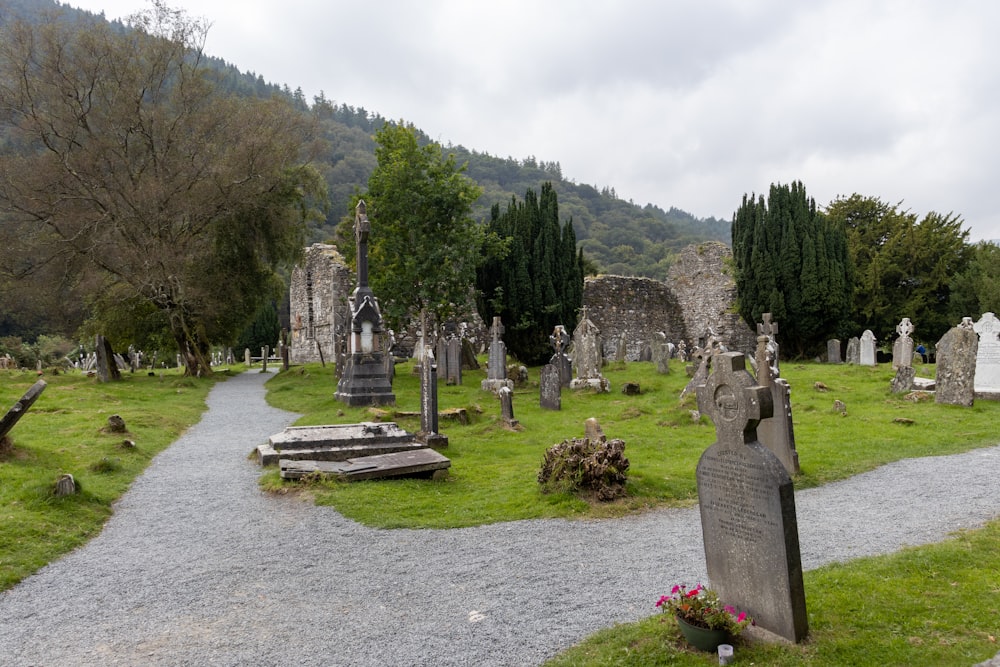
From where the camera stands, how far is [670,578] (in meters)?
4.48

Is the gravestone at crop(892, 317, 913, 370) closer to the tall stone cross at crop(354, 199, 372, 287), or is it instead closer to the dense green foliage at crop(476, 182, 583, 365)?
the dense green foliage at crop(476, 182, 583, 365)

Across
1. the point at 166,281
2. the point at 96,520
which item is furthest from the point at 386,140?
the point at 96,520

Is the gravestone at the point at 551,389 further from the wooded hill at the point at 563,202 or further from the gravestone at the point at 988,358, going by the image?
the wooded hill at the point at 563,202

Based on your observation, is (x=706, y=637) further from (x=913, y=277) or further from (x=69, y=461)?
(x=913, y=277)

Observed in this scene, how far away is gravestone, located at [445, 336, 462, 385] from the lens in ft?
57.5

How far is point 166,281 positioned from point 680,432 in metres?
18.4

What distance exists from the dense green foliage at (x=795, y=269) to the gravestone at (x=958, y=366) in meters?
11.6

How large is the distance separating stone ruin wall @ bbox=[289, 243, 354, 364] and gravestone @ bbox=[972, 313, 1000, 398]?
2248 centimetres

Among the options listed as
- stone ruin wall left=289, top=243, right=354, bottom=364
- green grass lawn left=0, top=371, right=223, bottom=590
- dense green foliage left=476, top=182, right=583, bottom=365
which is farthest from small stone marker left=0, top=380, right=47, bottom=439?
stone ruin wall left=289, top=243, right=354, bottom=364

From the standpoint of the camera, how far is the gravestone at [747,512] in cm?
340

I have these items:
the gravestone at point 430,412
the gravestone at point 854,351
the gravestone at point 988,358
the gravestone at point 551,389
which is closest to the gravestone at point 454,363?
the gravestone at point 551,389

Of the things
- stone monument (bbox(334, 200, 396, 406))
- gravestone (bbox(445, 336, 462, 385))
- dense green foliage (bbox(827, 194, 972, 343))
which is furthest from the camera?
dense green foliage (bbox(827, 194, 972, 343))

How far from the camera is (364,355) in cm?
1481

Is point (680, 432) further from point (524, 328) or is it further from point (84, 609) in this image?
point (524, 328)
